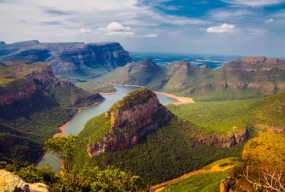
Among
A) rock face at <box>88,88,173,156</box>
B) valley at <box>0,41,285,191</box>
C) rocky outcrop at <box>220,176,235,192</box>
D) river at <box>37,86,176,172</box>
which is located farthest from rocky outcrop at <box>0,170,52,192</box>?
river at <box>37,86,176,172</box>

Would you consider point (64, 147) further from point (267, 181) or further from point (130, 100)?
point (130, 100)

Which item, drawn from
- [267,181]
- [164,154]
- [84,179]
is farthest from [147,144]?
[267,181]

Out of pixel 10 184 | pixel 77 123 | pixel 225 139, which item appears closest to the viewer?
pixel 10 184

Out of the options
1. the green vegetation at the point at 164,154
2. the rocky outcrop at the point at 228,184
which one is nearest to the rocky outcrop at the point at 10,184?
the rocky outcrop at the point at 228,184

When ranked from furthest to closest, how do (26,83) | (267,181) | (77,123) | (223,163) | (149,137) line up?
(77,123), (26,83), (149,137), (223,163), (267,181)

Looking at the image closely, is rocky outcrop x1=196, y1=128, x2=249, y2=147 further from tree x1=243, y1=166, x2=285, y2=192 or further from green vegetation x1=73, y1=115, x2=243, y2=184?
tree x1=243, y1=166, x2=285, y2=192

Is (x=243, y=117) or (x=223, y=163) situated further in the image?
(x=243, y=117)
